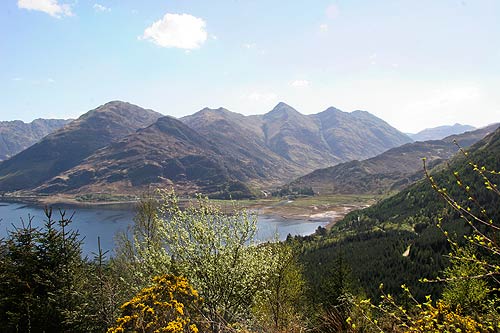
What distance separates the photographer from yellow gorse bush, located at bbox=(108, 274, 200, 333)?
13.0 metres

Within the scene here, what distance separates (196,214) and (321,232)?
14260 cm

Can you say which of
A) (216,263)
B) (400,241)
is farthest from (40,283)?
(400,241)

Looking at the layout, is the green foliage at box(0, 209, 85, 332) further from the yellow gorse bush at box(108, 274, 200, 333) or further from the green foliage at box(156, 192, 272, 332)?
the yellow gorse bush at box(108, 274, 200, 333)

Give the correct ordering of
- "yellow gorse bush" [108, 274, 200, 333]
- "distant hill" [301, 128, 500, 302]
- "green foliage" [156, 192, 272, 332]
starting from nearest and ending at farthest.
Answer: "yellow gorse bush" [108, 274, 200, 333]
"green foliage" [156, 192, 272, 332]
"distant hill" [301, 128, 500, 302]

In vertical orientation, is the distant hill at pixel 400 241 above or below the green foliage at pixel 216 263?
below

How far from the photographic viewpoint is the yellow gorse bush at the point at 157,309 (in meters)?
13.0

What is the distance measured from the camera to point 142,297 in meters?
13.8

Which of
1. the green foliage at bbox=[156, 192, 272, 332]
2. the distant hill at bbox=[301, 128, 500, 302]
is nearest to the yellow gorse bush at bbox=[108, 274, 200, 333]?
the green foliage at bbox=[156, 192, 272, 332]

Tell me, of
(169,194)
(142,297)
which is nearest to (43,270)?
(169,194)

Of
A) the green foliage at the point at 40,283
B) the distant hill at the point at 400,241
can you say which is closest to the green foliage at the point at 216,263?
the green foliage at the point at 40,283

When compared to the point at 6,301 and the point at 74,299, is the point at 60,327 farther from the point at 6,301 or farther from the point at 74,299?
the point at 6,301

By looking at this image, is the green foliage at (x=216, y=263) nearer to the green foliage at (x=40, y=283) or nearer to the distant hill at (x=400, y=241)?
the green foliage at (x=40, y=283)

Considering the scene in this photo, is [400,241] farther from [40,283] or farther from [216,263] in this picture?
[40,283]

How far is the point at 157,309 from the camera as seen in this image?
1380 cm
